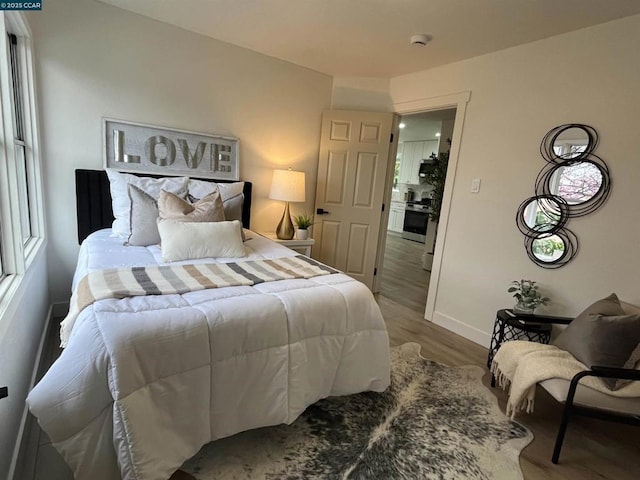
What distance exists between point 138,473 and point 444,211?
3037 mm

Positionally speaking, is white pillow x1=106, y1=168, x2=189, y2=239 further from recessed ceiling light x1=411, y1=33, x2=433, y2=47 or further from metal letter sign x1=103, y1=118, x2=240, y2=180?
recessed ceiling light x1=411, y1=33, x2=433, y2=47

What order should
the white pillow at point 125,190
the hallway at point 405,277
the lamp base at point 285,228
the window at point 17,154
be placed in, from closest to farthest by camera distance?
the window at point 17,154 < the white pillow at point 125,190 < the lamp base at point 285,228 < the hallway at point 405,277

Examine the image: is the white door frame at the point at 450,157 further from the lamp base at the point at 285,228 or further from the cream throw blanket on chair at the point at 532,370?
the lamp base at the point at 285,228

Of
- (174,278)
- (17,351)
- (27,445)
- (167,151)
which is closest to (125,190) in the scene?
(167,151)

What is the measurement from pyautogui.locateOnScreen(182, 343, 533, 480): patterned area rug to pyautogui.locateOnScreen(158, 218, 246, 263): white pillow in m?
1.08

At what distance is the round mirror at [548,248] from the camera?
2516mm

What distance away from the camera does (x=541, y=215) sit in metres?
2.61

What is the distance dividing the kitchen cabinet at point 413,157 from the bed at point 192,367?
6.99 meters

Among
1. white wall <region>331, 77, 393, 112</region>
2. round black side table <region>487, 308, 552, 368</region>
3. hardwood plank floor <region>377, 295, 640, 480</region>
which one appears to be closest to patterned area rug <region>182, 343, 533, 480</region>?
hardwood plank floor <region>377, 295, 640, 480</region>

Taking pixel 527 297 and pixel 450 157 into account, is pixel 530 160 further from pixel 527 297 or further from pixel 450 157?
pixel 527 297

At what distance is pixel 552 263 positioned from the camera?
2553 mm

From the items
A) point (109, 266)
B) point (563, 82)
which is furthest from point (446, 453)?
point (563, 82)

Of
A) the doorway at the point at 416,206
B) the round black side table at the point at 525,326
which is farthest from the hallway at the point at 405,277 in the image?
the round black side table at the point at 525,326

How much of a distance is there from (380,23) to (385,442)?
278cm
